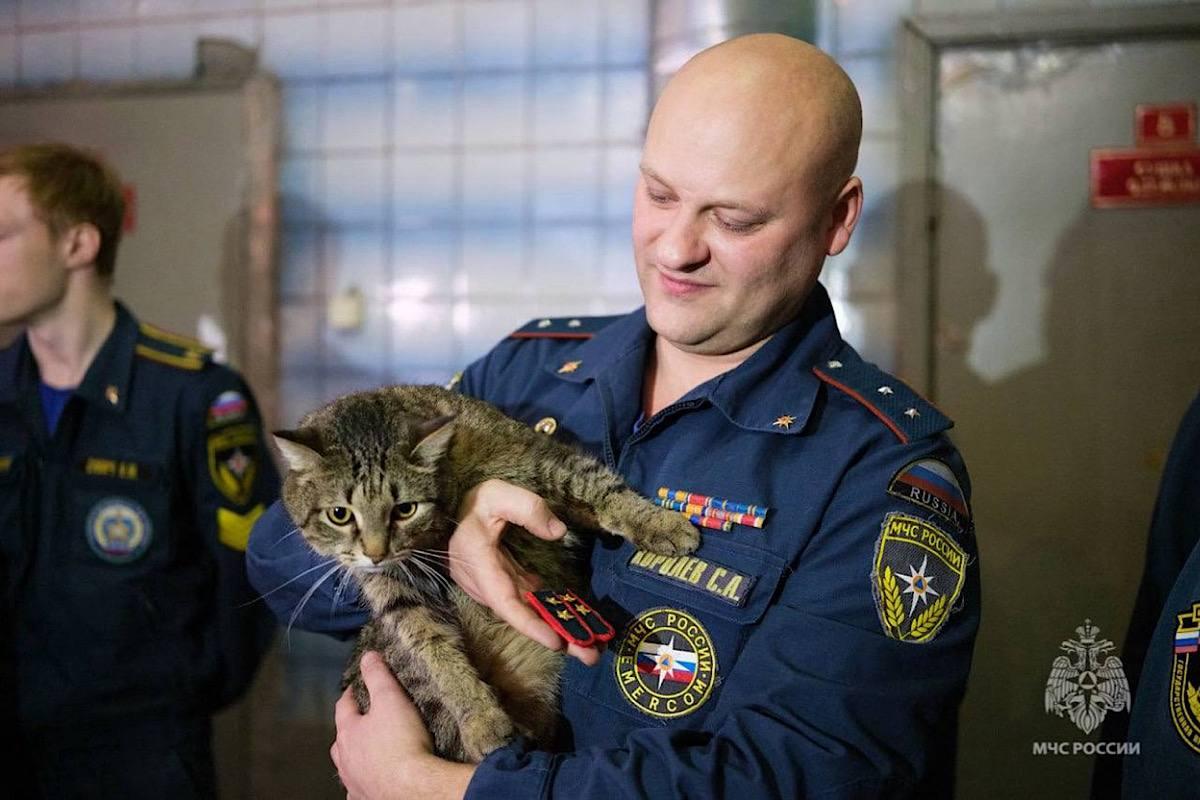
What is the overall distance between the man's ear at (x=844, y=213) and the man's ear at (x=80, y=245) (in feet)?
5.43

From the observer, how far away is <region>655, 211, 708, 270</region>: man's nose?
51.2 inches

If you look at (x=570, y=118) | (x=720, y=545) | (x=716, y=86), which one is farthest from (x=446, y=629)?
(x=570, y=118)

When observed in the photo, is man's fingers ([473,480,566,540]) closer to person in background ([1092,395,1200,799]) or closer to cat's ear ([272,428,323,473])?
cat's ear ([272,428,323,473])

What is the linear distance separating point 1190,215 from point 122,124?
260 centimetres

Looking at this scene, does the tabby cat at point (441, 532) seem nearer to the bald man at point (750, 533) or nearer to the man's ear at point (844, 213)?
the bald man at point (750, 533)

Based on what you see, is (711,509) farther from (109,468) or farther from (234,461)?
(109,468)

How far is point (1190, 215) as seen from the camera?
74.9 inches

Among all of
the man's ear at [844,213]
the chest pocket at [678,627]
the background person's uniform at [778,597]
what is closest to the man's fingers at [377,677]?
the background person's uniform at [778,597]

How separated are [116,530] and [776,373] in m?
1.51

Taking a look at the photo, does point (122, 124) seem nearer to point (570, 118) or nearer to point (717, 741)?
point (570, 118)

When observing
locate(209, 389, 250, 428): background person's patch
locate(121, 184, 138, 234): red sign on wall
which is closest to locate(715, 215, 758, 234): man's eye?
locate(209, 389, 250, 428): background person's patch

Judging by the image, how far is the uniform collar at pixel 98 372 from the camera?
2.07 meters

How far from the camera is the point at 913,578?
1.16 m

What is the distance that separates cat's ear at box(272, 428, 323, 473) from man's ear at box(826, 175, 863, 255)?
827 mm
